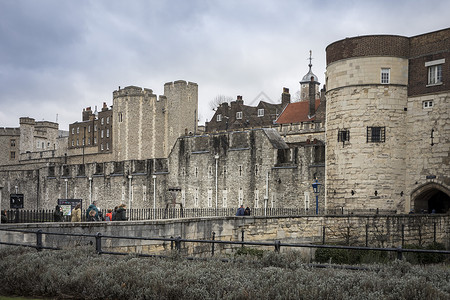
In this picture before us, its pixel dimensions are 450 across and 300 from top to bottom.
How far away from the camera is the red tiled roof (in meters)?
Answer: 57.4

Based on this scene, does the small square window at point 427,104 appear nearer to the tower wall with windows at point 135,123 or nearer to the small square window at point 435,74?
the small square window at point 435,74

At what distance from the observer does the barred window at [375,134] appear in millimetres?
27531

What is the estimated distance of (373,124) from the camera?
27484 millimetres

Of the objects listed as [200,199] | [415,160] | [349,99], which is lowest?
[200,199]

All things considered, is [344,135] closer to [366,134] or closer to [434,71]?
[366,134]

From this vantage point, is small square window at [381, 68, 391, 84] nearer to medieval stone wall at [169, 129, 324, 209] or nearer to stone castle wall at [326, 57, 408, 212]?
stone castle wall at [326, 57, 408, 212]

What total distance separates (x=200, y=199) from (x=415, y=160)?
56.7 feet

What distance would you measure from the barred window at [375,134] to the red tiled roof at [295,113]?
28.1 m

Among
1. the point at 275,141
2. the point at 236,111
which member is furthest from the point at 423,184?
the point at 236,111

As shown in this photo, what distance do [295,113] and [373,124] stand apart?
32107mm

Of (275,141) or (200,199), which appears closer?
(275,141)

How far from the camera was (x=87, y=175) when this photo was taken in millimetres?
50500

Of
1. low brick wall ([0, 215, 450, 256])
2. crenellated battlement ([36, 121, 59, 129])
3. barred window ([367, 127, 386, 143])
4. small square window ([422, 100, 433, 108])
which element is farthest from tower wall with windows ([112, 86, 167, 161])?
small square window ([422, 100, 433, 108])

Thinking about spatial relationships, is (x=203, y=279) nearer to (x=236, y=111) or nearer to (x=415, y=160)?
(x=415, y=160)
